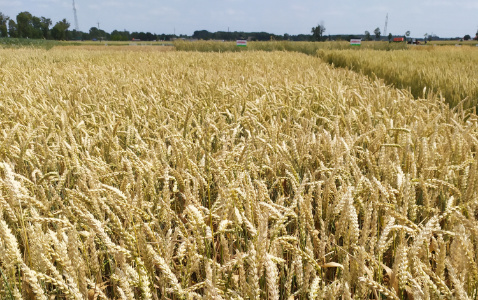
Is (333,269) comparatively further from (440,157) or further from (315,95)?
(315,95)

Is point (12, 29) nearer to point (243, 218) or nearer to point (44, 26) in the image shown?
point (44, 26)

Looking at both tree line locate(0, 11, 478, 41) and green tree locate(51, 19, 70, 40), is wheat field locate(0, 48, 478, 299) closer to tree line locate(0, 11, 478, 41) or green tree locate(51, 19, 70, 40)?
tree line locate(0, 11, 478, 41)

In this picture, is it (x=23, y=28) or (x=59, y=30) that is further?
(x=59, y=30)

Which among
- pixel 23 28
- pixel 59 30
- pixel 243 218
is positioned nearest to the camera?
pixel 243 218

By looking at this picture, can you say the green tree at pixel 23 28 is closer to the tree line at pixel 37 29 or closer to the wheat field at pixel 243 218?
the tree line at pixel 37 29

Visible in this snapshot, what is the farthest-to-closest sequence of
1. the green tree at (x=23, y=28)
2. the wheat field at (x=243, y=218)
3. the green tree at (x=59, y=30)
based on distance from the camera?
1. the green tree at (x=59, y=30)
2. the green tree at (x=23, y=28)
3. the wheat field at (x=243, y=218)

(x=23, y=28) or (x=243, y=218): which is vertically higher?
(x=23, y=28)

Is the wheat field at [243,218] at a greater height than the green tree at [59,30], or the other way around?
the green tree at [59,30]

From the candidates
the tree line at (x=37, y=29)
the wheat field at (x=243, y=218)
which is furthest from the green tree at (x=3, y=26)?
the wheat field at (x=243, y=218)

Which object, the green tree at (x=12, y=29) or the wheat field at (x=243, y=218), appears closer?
the wheat field at (x=243, y=218)

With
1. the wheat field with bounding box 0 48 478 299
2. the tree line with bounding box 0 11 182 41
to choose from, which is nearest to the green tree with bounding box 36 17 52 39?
the tree line with bounding box 0 11 182 41

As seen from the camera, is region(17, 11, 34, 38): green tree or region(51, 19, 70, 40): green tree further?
region(51, 19, 70, 40): green tree

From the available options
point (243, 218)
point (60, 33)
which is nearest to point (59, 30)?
point (60, 33)

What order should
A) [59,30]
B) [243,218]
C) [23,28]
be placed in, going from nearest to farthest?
[243,218]
[23,28]
[59,30]
